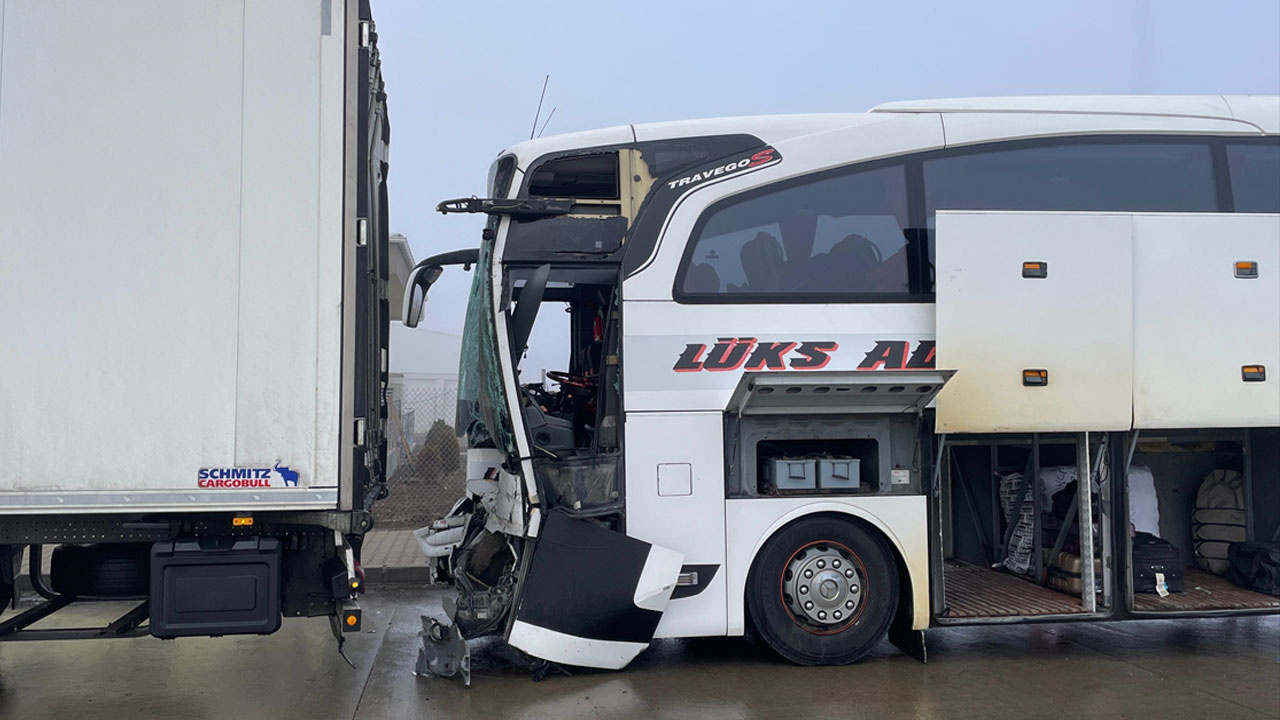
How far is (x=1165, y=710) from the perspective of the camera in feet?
18.3

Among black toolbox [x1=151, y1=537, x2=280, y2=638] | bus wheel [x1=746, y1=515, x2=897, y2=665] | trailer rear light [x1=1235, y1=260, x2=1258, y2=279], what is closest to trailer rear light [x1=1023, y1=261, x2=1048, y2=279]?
trailer rear light [x1=1235, y1=260, x2=1258, y2=279]

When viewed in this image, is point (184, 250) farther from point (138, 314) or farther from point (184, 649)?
point (184, 649)

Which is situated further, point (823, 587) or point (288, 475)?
point (823, 587)

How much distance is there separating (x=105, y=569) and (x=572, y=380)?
10.4 feet

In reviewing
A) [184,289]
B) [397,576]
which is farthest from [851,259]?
[397,576]

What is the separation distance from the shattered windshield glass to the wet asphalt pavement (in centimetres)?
158

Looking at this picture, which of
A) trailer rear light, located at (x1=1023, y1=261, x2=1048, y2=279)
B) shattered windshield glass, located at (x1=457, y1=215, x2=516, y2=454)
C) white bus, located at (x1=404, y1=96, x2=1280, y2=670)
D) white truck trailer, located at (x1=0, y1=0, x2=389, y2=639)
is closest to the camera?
white truck trailer, located at (x1=0, y1=0, x2=389, y2=639)

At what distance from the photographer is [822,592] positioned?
635 cm

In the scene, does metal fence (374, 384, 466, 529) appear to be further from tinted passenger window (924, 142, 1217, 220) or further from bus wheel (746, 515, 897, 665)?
tinted passenger window (924, 142, 1217, 220)

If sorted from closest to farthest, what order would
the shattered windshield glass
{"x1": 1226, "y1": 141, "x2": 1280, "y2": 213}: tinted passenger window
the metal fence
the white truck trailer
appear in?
the white truck trailer, the shattered windshield glass, {"x1": 1226, "y1": 141, "x2": 1280, "y2": 213}: tinted passenger window, the metal fence

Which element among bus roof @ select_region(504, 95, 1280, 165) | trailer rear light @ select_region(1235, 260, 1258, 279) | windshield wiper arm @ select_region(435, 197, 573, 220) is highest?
bus roof @ select_region(504, 95, 1280, 165)

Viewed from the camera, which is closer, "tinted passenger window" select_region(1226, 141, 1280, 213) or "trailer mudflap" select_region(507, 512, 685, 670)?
"trailer mudflap" select_region(507, 512, 685, 670)

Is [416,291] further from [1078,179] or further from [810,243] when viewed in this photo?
[1078,179]

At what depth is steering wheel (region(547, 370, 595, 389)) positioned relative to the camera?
23.1 ft
